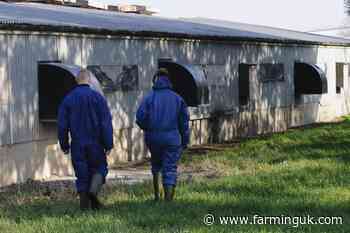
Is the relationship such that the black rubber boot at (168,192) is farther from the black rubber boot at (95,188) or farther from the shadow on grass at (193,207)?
the black rubber boot at (95,188)

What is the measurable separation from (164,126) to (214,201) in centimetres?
117

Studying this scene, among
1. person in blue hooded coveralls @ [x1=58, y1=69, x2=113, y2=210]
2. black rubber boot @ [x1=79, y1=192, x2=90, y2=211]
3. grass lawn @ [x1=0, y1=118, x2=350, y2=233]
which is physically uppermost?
person in blue hooded coveralls @ [x1=58, y1=69, x2=113, y2=210]

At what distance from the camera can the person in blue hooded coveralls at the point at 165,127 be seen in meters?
9.58

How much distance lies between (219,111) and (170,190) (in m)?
11.6

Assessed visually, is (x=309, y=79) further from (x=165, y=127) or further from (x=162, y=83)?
(x=165, y=127)

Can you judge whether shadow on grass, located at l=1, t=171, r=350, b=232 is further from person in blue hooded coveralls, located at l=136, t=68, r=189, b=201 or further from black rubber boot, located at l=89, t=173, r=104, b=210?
person in blue hooded coveralls, located at l=136, t=68, r=189, b=201

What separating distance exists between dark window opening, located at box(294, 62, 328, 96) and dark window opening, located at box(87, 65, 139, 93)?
34.8 feet

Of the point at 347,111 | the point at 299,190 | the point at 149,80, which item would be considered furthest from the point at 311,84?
the point at 299,190

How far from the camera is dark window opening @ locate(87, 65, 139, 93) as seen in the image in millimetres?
15688

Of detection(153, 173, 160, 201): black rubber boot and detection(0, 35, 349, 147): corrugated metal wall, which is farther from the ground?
detection(0, 35, 349, 147): corrugated metal wall

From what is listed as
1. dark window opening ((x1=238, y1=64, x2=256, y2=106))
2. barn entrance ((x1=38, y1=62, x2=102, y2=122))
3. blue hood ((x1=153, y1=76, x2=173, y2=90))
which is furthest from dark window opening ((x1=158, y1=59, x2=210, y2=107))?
blue hood ((x1=153, y1=76, x2=173, y2=90))

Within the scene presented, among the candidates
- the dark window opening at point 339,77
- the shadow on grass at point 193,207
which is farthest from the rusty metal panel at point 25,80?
the dark window opening at point 339,77

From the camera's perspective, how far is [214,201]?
9594 mm

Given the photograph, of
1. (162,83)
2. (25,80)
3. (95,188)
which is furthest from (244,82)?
(95,188)
